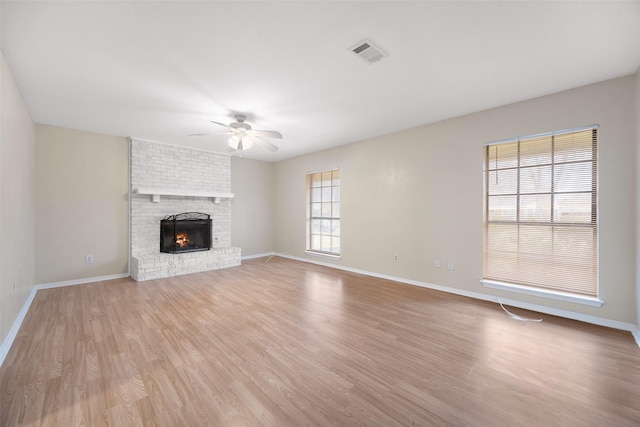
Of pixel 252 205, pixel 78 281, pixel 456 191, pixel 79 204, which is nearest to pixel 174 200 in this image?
pixel 79 204

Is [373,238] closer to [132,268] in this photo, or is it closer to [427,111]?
[427,111]

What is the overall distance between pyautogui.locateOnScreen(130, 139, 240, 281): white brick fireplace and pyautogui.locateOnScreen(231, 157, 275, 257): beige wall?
11.5 inches

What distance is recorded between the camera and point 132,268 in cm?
472

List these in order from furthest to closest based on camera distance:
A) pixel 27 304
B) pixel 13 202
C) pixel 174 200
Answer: pixel 174 200
pixel 27 304
pixel 13 202

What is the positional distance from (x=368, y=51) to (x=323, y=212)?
167 inches

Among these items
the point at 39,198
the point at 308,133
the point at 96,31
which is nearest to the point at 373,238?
the point at 308,133

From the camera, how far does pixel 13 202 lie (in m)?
2.63

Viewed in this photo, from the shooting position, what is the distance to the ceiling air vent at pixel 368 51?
212 centimetres

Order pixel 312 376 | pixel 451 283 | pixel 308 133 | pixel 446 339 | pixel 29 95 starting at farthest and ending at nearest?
pixel 308 133 < pixel 451 283 < pixel 29 95 < pixel 446 339 < pixel 312 376

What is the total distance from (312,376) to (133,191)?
193 inches

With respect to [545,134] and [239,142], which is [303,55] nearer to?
[239,142]

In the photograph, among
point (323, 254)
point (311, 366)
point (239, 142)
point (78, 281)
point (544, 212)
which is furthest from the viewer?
point (323, 254)

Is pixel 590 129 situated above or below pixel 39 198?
above

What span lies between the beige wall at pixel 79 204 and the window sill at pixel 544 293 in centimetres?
628
